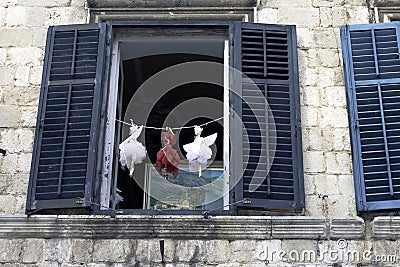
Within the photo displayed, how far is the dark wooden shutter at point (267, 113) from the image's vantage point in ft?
25.0

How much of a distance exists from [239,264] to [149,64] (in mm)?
3178

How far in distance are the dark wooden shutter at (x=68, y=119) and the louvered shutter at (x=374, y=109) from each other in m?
2.31

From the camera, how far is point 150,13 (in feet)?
28.9

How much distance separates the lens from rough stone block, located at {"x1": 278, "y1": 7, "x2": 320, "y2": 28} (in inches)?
344

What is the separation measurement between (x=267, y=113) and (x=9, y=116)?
240cm

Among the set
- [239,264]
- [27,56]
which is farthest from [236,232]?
[27,56]

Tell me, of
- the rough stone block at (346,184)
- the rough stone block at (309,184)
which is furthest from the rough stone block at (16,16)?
the rough stone block at (346,184)

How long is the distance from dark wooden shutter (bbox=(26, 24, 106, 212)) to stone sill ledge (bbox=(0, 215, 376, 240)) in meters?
0.24

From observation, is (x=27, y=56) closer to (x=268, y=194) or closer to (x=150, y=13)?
(x=150, y=13)

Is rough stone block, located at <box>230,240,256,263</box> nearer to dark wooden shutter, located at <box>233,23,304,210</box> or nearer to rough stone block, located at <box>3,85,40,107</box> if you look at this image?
dark wooden shutter, located at <box>233,23,304,210</box>

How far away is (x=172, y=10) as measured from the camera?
28.9 ft

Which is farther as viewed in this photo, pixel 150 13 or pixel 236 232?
pixel 150 13

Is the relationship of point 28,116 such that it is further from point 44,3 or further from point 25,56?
point 44,3

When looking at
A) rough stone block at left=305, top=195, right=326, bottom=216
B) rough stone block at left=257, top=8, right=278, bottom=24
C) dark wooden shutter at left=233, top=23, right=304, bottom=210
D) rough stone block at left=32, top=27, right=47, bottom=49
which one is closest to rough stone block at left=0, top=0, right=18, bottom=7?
rough stone block at left=32, top=27, right=47, bottom=49
